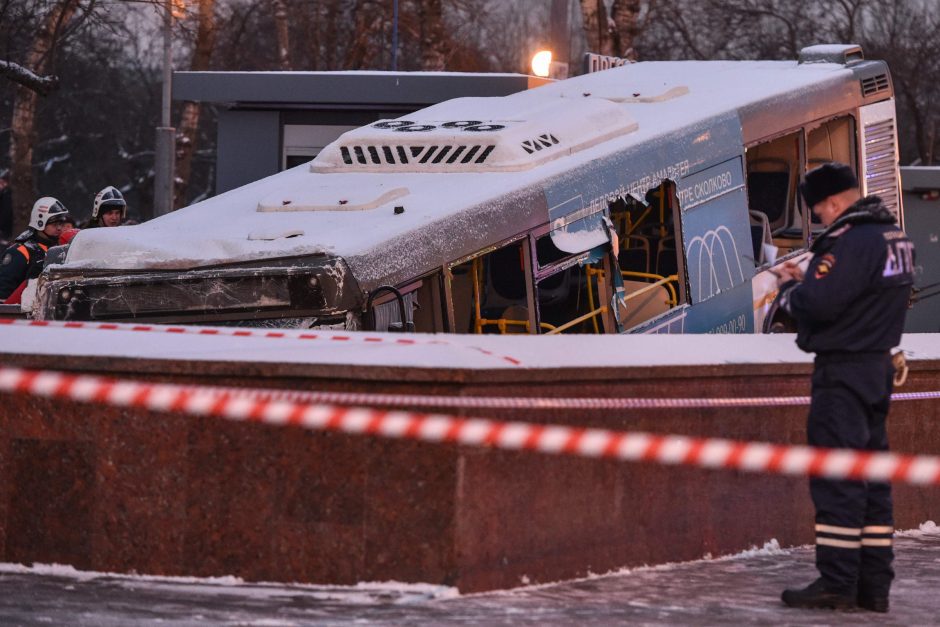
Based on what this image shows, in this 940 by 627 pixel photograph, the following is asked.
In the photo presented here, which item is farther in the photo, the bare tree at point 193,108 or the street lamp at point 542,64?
the bare tree at point 193,108

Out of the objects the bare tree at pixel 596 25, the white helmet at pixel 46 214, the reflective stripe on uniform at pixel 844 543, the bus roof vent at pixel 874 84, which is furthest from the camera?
the bare tree at pixel 596 25

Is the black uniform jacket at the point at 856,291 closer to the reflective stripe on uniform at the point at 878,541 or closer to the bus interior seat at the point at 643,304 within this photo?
the reflective stripe on uniform at the point at 878,541

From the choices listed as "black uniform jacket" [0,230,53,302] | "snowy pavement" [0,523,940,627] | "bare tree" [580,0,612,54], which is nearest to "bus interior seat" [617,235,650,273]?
"black uniform jacket" [0,230,53,302]

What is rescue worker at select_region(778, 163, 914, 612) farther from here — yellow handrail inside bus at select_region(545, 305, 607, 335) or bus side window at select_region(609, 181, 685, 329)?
bus side window at select_region(609, 181, 685, 329)

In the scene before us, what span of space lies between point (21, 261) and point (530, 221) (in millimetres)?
4629

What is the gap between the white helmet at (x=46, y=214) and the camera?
13352mm

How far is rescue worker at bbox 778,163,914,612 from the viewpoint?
687cm

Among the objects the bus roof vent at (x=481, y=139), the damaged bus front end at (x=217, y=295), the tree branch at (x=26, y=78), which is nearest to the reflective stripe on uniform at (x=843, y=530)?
the damaged bus front end at (x=217, y=295)

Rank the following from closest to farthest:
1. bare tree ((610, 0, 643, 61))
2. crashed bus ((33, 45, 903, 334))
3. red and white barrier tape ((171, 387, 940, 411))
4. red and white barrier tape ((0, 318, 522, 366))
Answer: red and white barrier tape ((171, 387, 940, 411)) → red and white barrier tape ((0, 318, 522, 366)) → crashed bus ((33, 45, 903, 334)) → bare tree ((610, 0, 643, 61))

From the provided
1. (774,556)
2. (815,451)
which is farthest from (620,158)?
(815,451)

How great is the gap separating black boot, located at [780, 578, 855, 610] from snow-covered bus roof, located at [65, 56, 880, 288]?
3582mm

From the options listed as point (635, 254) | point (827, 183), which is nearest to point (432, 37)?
point (635, 254)

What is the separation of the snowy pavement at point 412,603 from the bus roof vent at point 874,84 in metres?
7.78

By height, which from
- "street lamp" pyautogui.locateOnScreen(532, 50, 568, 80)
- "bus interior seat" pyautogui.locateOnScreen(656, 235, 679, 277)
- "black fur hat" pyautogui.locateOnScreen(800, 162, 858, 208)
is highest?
"street lamp" pyautogui.locateOnScreen(532, 50, 568, 80)
